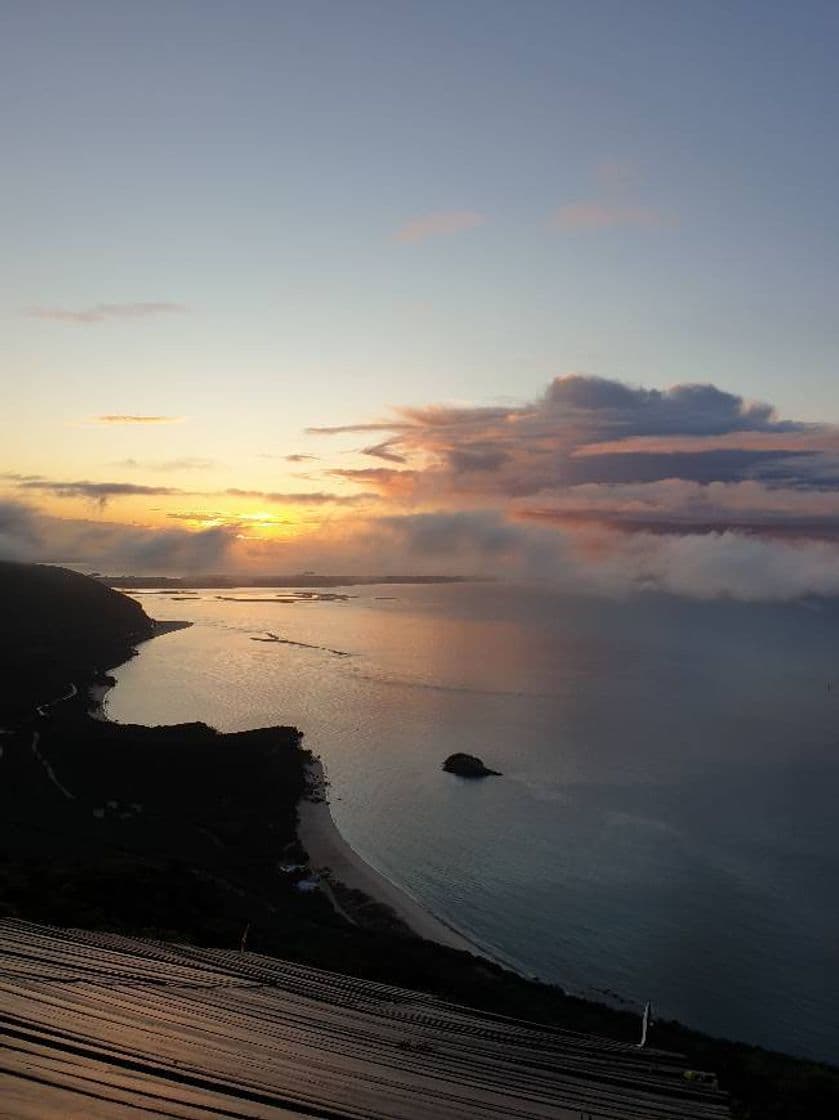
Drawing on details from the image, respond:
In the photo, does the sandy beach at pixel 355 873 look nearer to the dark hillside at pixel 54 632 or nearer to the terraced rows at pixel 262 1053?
the terraced rows at pixel 262 1053

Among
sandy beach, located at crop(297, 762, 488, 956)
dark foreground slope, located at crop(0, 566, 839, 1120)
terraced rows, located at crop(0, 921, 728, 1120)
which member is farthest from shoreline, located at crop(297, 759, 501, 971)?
terraced rows, located at crop(0, 921, 728, 1120)

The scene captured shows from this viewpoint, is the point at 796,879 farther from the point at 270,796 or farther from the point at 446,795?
the point at 270,796

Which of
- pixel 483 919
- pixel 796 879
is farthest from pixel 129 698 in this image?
pixel 796 879

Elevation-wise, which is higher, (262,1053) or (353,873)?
(262,1053)

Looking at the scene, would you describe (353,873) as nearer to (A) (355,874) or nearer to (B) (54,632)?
(A) (355,874)

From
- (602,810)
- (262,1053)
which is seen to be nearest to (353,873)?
(602,810)

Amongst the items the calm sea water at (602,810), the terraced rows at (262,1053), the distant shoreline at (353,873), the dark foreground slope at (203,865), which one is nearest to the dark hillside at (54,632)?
the dark foreground slope at (203,865)

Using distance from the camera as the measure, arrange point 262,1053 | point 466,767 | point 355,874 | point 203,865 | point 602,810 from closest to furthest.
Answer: point 262,1053 < point 203,865 < point 355,874 < point 602,810 < point 466,767
